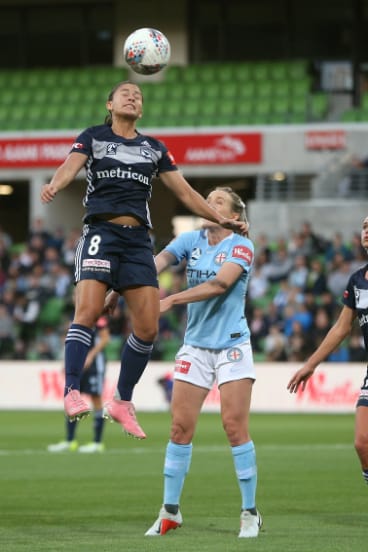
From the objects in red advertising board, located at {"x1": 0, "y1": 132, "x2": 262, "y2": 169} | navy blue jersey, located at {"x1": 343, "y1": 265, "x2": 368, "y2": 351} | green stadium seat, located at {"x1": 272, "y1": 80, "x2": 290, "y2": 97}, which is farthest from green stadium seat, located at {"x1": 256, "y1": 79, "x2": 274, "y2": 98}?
navy blue jersey, located at {"x1": 343, "y1": 265, "x2": 368, "y2": 351}

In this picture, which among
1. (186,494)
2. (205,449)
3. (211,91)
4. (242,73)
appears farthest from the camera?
(242,73)

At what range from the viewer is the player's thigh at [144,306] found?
8148 mm

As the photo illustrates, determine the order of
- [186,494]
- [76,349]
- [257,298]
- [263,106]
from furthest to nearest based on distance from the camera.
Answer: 1. [263,106]
2. [257,298]
3. [186,494]
4. [76,349]

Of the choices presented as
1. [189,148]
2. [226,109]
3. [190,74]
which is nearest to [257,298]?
[189,148]

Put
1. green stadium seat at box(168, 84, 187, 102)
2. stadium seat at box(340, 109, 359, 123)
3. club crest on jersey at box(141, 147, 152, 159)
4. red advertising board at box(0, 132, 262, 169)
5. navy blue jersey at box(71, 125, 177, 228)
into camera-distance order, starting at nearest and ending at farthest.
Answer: navy blue jersey at box(71, 125, 177, 228), club crest on jersey at box(141, 147, 152, 159), stadium seat at box(340, 109, 359, 123), red advertising board at box(0, 132, 262, 169), green stadium seat at box(168, 84, 187, 102)

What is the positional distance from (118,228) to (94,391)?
8.66 metres

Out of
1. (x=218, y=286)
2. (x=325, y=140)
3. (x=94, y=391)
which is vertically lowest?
(x=94, y=391)

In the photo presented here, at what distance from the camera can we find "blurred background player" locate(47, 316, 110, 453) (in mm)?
16344

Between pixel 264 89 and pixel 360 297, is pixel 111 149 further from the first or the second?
pixel 264 89

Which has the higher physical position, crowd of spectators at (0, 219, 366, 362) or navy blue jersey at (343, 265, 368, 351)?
navy blue jersey at (343, 265, 368, 351)

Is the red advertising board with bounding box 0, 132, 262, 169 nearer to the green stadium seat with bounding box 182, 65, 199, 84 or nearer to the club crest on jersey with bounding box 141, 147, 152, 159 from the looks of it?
the green stadium seat with bounding box 182, 65, 199, 84

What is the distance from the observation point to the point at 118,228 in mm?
8125

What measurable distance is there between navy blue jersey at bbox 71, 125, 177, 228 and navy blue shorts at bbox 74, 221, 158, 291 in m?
0.10

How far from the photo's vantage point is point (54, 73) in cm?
3566
